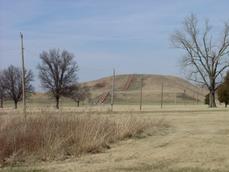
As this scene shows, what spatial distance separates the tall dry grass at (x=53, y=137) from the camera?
45.8 ft

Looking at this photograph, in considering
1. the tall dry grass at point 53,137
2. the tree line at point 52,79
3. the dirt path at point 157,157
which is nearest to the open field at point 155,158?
the dirt path at point 157,157

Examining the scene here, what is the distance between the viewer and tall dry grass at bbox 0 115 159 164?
14.0 m

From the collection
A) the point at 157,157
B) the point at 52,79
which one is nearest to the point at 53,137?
the point at 157,157

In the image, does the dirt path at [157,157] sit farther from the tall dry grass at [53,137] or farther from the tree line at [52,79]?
the tree line at [52,79]

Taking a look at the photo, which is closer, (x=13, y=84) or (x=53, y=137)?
(x=53, y=137)

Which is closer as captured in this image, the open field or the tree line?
the open field

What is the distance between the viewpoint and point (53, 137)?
1525 centimetres

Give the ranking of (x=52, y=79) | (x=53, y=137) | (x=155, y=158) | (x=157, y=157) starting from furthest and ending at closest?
(x=52, y=79) → (x=53, y=137) → (x=157, y=157) → (x=155, y=158)

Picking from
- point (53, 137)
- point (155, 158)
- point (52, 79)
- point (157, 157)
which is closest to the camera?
point (155, 158)

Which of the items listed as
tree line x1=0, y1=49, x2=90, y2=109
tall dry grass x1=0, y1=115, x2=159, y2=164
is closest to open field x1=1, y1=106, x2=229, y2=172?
tall dry grass x1=0, y1=115, x2=159, y2=164

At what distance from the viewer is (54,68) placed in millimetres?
93000

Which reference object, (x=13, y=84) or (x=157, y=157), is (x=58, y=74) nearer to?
(x=13, y=84)

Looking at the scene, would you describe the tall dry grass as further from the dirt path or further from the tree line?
the tree line

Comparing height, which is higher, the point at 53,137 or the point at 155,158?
the point at 53,137
